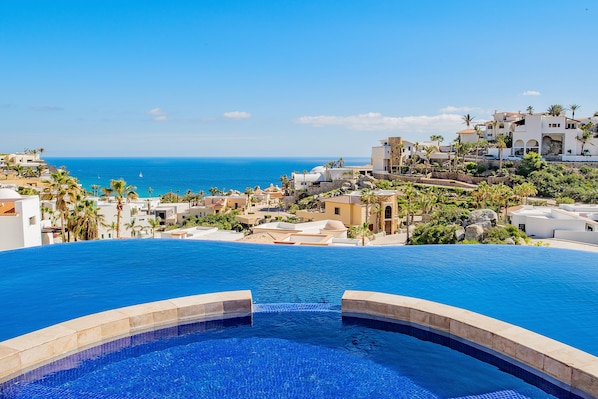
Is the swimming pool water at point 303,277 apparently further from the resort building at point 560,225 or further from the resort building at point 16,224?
the resort building at point 560,225

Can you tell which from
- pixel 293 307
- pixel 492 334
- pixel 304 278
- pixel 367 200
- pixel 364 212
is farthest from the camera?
pixel 364 212

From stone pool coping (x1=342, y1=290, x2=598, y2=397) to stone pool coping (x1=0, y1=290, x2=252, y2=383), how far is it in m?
2.72

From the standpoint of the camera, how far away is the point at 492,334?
27.1ft

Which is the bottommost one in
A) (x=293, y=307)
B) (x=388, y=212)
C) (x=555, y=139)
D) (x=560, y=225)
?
(x=388, y=212)

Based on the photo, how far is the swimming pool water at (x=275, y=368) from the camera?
728cm

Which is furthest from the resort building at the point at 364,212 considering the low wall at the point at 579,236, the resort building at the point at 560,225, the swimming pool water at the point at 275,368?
the swimming pool water at the point at 275,368

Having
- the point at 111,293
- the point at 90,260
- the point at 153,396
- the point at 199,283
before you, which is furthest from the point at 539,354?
the point at 90,260

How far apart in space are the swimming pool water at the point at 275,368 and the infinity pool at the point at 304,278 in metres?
1.93

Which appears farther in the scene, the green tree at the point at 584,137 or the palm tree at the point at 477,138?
the palm tree at the point at 477,138

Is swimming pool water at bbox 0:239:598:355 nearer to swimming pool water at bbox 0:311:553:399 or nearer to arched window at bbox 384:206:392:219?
swimming pool water at bbox 0:311:553:399

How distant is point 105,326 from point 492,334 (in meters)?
7.07

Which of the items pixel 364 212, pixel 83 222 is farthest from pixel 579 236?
pixel 83 222

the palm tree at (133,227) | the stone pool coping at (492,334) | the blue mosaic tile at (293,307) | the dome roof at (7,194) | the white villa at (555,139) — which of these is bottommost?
the palm tree at (133,227)

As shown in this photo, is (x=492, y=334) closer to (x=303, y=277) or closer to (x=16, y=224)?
(x=303, y=277)
